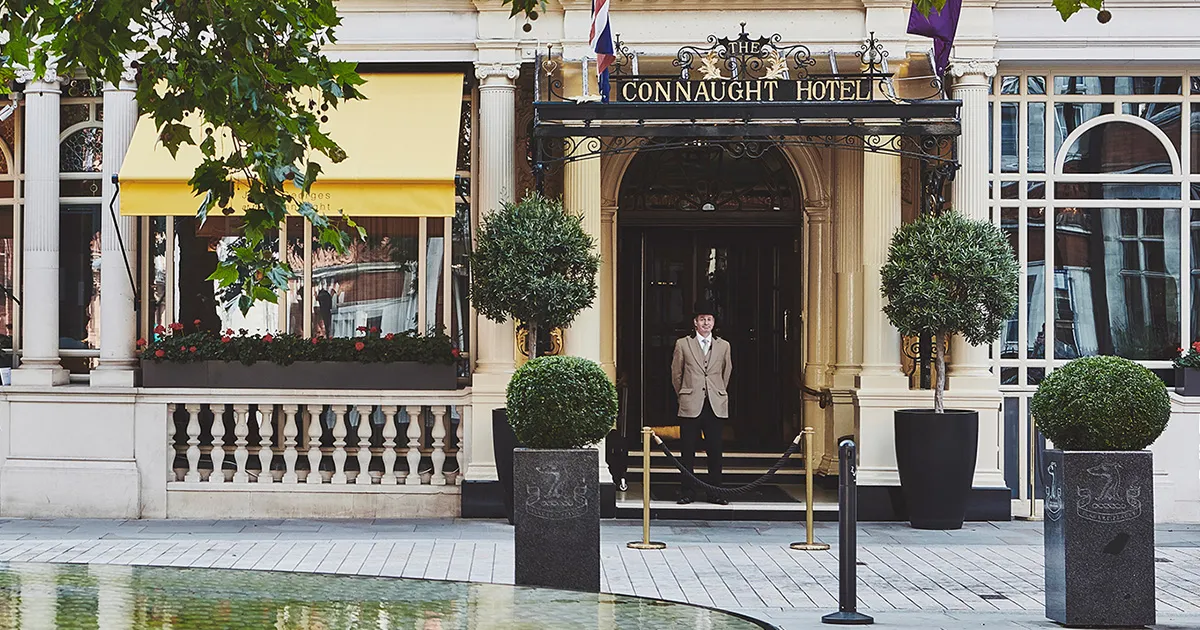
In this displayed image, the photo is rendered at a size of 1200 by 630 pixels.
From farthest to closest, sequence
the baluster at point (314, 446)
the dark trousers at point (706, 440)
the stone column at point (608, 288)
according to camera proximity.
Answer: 1. the stone column at point (608, 288)
2. the dark trousers at point (706, 440)
3. the baluster at point (314, 446)

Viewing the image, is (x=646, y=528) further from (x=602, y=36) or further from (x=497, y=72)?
(x=497, y=72)

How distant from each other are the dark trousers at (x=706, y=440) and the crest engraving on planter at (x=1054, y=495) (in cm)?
516

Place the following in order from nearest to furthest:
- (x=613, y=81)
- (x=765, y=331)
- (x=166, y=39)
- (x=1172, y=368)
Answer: (x=166, y=39), (x=613, y=81), (x=1172, y=368), (x=765, y=331)

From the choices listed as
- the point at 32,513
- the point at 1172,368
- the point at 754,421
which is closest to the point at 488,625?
the point at 32,513

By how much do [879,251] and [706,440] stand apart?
2.33 meters

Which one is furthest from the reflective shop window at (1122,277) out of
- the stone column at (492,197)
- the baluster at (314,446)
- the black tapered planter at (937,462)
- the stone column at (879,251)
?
the baluster at (314,446)

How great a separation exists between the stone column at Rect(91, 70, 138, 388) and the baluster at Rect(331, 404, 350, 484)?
189cm

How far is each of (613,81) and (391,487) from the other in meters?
4.00

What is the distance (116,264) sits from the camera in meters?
13.7

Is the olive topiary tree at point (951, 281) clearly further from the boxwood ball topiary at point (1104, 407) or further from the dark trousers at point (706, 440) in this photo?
the boxwood ball topiary at point (1104, 407)

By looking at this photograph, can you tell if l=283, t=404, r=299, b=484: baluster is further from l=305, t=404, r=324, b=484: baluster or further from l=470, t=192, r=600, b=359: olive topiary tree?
l=470, t=192, r=600, b=359: olive topiary tree

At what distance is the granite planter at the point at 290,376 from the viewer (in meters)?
13.7

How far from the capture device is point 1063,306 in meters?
14.4

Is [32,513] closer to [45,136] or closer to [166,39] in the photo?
[45,136]
